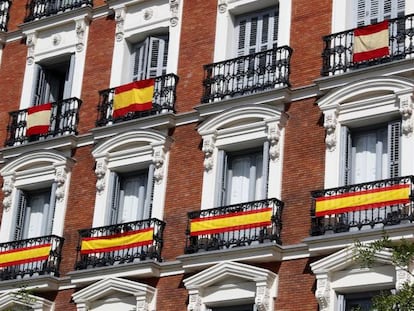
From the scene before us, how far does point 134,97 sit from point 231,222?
563 cm

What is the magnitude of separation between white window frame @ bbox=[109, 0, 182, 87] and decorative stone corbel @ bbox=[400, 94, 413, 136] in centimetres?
805

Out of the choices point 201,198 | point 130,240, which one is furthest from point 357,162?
point 130,240

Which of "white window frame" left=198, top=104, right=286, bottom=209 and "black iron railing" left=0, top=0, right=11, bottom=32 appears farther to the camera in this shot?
"black iron railing" left=0, top=0, right=11, bottom=32

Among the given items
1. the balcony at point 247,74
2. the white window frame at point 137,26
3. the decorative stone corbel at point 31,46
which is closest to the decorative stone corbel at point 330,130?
the balcony at point 247,74

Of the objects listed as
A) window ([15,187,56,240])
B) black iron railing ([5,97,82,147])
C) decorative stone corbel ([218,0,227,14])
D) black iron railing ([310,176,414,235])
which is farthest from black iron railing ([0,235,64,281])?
black iron railing ([310,176,414,235])

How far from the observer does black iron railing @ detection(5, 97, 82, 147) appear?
111 feet

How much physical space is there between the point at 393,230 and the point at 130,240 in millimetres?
7857

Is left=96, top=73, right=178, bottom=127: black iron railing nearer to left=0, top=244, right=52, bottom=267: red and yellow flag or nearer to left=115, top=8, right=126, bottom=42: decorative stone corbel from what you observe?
left=115, top=8, right=126, bottom=42: decorative stone corbel

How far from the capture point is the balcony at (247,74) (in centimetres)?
2997

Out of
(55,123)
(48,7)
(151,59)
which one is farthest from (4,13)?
(151,59)

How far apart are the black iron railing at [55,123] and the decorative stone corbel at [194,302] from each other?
7.23m

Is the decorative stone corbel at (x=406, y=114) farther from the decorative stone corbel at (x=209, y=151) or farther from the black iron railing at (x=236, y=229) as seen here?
the decorative stone corbel at (x=209, y=151)

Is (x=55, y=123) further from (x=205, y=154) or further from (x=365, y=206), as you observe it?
(x=365, y=206)

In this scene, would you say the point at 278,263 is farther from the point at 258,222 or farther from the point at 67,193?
the point at 67,193
